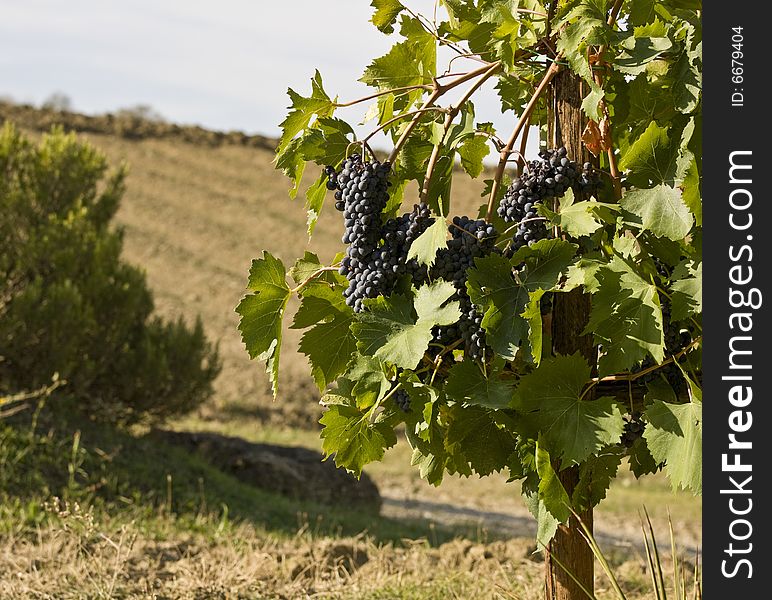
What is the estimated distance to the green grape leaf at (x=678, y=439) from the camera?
6.34ft

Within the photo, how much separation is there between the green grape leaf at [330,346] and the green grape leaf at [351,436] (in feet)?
0.32

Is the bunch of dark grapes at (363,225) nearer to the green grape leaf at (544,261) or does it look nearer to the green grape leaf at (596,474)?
the green grape leaf at (544,261)

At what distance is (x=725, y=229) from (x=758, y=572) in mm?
699

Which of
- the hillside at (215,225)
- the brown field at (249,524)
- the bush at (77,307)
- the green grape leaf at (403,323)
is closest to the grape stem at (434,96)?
the green grape leaf at (403,323)

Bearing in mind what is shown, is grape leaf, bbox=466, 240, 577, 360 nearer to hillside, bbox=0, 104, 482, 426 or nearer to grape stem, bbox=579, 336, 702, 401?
grape stem, bbox=579, 336, 702, 401

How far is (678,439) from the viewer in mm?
2006

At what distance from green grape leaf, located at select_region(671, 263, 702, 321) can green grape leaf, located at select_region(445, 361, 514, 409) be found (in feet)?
1.39

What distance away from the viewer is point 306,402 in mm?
14805

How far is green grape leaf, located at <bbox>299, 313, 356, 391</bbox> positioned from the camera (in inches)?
92.4

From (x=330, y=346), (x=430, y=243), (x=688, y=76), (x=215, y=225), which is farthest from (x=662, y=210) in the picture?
(x=215, y=225)

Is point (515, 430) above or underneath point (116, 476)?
above

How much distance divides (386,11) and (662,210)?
3.15 feet

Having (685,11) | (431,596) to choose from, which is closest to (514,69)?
(685,11)

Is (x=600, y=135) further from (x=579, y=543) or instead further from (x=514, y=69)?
(x=579, y=543)
